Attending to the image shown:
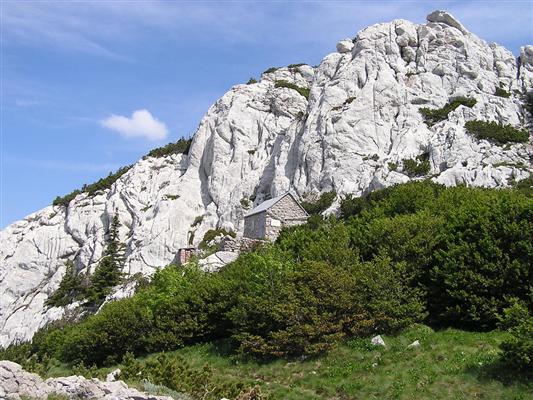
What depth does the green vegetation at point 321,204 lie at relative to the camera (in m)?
62.3

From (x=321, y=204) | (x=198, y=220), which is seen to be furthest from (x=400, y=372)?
(x=198, y=220)

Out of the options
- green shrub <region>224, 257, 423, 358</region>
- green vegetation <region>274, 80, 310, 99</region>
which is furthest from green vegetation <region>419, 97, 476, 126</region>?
green shrub <region>224, 257, 423, 358</region>

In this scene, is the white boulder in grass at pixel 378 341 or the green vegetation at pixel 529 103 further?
the green vegetation at pixel 529 103

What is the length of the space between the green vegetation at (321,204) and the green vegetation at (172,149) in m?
32.3

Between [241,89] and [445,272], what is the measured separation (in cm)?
6567

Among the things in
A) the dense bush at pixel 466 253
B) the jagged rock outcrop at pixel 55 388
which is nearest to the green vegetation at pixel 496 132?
the dense bush at pixel 466 253

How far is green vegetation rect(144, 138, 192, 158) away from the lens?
3625 inches

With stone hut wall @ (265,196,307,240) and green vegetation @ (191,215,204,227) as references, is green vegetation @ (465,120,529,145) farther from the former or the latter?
green vegetation @ (191,215,204,227)

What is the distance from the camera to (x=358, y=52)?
7906 cm

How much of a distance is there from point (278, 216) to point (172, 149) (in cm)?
3782

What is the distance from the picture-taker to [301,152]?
7019cm

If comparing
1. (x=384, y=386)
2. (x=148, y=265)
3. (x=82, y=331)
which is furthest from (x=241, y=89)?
(x=384, y=386)

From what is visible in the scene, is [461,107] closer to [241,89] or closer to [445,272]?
[241,89]

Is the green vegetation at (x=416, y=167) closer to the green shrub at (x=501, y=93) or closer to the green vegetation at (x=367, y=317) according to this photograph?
the green shrub at (x=501, y=93)
